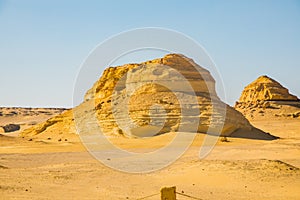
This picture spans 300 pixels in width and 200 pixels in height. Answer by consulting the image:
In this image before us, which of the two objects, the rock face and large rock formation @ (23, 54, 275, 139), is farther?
the rock face

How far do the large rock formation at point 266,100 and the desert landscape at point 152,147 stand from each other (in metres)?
9.22

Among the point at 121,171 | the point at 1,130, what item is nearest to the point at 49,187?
the point at 121,171

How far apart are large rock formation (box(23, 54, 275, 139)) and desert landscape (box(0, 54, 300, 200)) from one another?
8cm

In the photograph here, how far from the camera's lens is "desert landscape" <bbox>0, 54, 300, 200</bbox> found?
9.76 meters

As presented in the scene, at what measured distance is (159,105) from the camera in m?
29.5

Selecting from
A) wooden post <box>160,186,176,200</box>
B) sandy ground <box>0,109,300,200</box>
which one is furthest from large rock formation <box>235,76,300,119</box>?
wooden post <box>160,186,176,200</box>

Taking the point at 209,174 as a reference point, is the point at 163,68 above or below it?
above

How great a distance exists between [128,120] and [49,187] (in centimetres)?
1969

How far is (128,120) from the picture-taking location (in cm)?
2914

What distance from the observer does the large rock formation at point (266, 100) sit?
2594 inches

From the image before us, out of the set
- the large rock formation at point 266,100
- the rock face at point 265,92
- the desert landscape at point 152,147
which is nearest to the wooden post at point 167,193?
the desert landscape at point 152,147

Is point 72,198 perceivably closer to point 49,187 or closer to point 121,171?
point 49,187

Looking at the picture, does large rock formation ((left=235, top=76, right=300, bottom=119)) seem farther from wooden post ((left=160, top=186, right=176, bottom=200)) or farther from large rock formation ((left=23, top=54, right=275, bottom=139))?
wooden post ((left=160, top=186, right=176, bottom=200))

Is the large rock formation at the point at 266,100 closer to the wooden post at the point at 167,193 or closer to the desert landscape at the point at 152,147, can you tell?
the desert landscape at the point at 152,147
